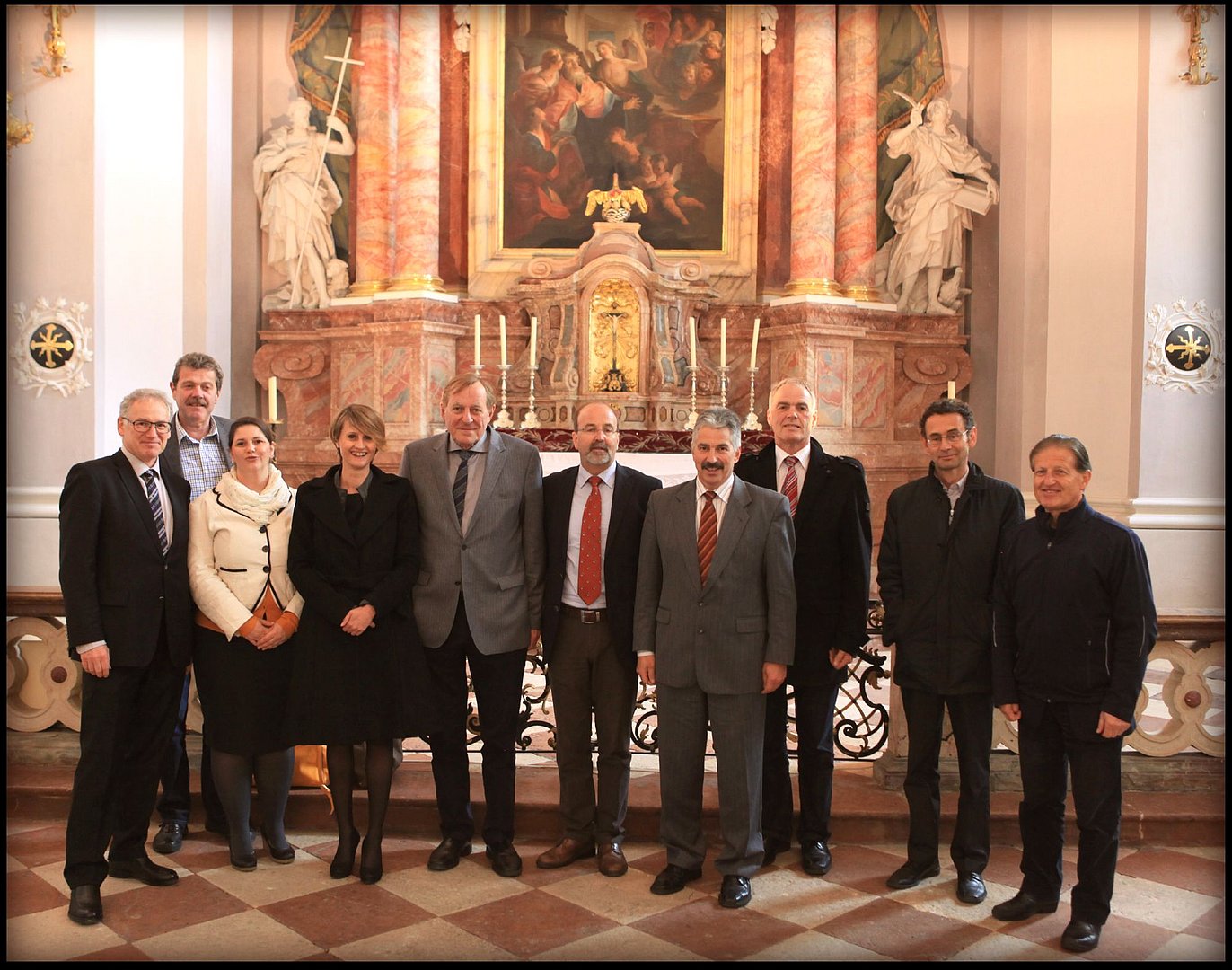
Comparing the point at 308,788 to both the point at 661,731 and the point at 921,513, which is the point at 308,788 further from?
the point at 921,513

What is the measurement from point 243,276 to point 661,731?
733 cm

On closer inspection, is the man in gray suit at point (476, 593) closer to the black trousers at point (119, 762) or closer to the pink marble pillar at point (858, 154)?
the black trousers at point (119, 762)

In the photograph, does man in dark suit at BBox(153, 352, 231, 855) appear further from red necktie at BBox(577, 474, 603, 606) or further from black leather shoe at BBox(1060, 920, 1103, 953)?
black leather shoe at BBox(1060, 920, 1103, 953)

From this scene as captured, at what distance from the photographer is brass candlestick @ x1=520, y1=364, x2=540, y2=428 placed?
29.1 ft

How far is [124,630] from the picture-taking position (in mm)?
3746

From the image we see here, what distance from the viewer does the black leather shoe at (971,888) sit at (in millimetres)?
3750

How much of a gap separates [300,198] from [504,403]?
2537 millimetres

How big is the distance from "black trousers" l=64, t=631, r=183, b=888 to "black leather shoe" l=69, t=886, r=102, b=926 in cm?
2

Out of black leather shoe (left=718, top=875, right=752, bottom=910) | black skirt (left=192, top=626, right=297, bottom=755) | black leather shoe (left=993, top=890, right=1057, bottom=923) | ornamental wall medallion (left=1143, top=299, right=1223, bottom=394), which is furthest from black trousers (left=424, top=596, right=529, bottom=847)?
ornamental wall medallion (left=1143, top=299, right=1223, bottom=394)

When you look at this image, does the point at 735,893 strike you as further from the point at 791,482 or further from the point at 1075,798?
the point at 791,482

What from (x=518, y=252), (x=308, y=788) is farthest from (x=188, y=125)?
(x=308, y=788)

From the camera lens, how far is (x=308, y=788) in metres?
4.50

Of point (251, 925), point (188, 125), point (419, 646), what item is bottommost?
point (251, 925)

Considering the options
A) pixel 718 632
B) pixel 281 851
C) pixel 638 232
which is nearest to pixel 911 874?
pixel 718 632
